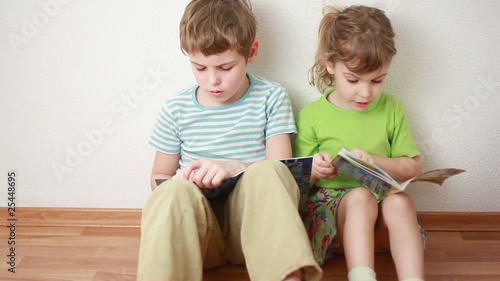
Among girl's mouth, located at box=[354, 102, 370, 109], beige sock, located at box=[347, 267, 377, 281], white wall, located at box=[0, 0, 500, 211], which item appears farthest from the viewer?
white wall, located at box=[0, 0, 500, 211]

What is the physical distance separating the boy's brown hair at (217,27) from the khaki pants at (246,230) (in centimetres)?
31

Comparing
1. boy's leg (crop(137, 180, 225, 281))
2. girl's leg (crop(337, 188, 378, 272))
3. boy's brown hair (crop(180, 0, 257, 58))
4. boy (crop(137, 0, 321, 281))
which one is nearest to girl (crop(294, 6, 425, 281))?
girl's leg (crop(337, 188, 378, 272))

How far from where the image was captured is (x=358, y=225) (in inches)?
56.4

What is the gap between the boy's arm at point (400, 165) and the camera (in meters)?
1.56

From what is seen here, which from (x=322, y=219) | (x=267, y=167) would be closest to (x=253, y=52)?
(x=267, y=167)

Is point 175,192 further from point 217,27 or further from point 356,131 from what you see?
point 356,131

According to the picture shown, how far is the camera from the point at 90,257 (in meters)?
1.69

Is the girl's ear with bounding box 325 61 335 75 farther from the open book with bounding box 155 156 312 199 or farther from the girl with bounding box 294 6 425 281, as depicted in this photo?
the open book with bounding box 155 156 312 199

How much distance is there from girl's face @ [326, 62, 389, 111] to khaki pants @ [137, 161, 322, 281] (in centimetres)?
30

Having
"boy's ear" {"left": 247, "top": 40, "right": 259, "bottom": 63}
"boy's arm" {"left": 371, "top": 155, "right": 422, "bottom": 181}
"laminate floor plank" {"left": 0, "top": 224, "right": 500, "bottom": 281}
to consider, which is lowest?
"laminate floor plank" {"left": 0, "top": 224, "right": 500, "bottom": 281}

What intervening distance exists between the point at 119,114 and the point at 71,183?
0.91 ft

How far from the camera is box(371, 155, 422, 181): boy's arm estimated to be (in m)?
1.56

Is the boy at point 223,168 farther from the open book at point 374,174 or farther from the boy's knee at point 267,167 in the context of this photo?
the open book at point 374,174

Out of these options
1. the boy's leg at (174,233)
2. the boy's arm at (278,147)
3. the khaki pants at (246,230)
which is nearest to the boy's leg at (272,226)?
the khaki pants at (246,230)
